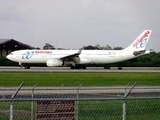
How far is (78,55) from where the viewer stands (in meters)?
70.2

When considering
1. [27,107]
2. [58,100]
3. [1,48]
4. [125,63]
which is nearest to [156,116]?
[27,107]

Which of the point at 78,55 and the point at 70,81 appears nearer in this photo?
the point at 70,81

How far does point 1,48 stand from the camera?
10831 cm

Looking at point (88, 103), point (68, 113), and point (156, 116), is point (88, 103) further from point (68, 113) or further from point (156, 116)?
point (68, 113)

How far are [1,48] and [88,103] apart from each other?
94.2 metres

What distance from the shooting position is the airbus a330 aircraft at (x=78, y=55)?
6938cm

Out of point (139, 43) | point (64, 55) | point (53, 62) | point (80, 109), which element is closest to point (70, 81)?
point (80, 109)

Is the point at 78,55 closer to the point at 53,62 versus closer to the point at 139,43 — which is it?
the point at 53,62

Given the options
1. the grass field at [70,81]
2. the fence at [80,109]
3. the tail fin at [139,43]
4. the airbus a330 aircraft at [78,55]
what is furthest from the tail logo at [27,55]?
the fence at [80,109]

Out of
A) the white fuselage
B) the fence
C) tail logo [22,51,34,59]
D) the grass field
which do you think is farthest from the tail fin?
the fence

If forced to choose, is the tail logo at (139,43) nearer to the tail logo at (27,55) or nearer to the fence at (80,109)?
the tail logo at (27,55)

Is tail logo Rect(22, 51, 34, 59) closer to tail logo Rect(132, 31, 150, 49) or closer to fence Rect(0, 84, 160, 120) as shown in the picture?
tail logo Rect(132, 31, 150, 49)

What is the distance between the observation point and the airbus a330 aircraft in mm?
69375

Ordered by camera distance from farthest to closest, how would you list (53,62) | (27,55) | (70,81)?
(27,55), (53,62), (70,81)
